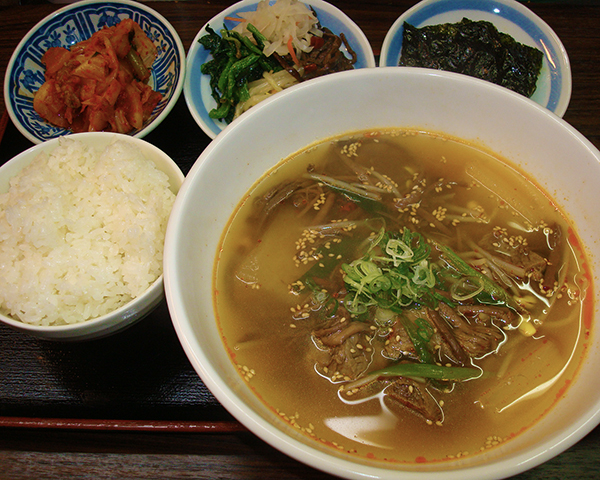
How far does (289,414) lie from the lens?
5.04ft

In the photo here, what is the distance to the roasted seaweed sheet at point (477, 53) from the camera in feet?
8.38

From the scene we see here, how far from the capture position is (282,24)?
101 inches

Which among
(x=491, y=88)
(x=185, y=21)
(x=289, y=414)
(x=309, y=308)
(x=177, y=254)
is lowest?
(x=289, y=414)

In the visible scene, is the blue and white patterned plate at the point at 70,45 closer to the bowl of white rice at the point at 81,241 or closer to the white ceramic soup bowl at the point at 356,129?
the bowl of white rice at the point at 81,241

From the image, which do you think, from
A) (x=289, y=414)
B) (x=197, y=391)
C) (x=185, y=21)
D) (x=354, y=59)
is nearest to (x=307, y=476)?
(x=289, y=414)

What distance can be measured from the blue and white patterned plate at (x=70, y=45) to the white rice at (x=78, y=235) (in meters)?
0.55

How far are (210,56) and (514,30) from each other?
1988 millimetres

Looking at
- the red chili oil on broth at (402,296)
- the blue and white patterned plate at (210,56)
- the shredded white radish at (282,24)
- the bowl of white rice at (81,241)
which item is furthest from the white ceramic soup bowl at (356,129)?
the shredded white radish at (282,24)

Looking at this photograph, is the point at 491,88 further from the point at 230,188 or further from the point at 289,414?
the point at 289,414

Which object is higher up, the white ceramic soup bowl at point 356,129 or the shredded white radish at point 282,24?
the shredded white radish at point 282,24

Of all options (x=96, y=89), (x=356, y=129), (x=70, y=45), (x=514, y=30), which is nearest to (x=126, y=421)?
(x=356, y=129)

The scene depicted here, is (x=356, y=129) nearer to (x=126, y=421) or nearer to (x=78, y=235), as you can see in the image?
(x=78, y=235)

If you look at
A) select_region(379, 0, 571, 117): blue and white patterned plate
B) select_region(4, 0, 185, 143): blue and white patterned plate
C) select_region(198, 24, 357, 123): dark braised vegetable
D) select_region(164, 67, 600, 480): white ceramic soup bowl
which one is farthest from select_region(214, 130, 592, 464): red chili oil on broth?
select_region(4, 0, 185, 143): blue and white patterned plate

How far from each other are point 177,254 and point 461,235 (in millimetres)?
1227
